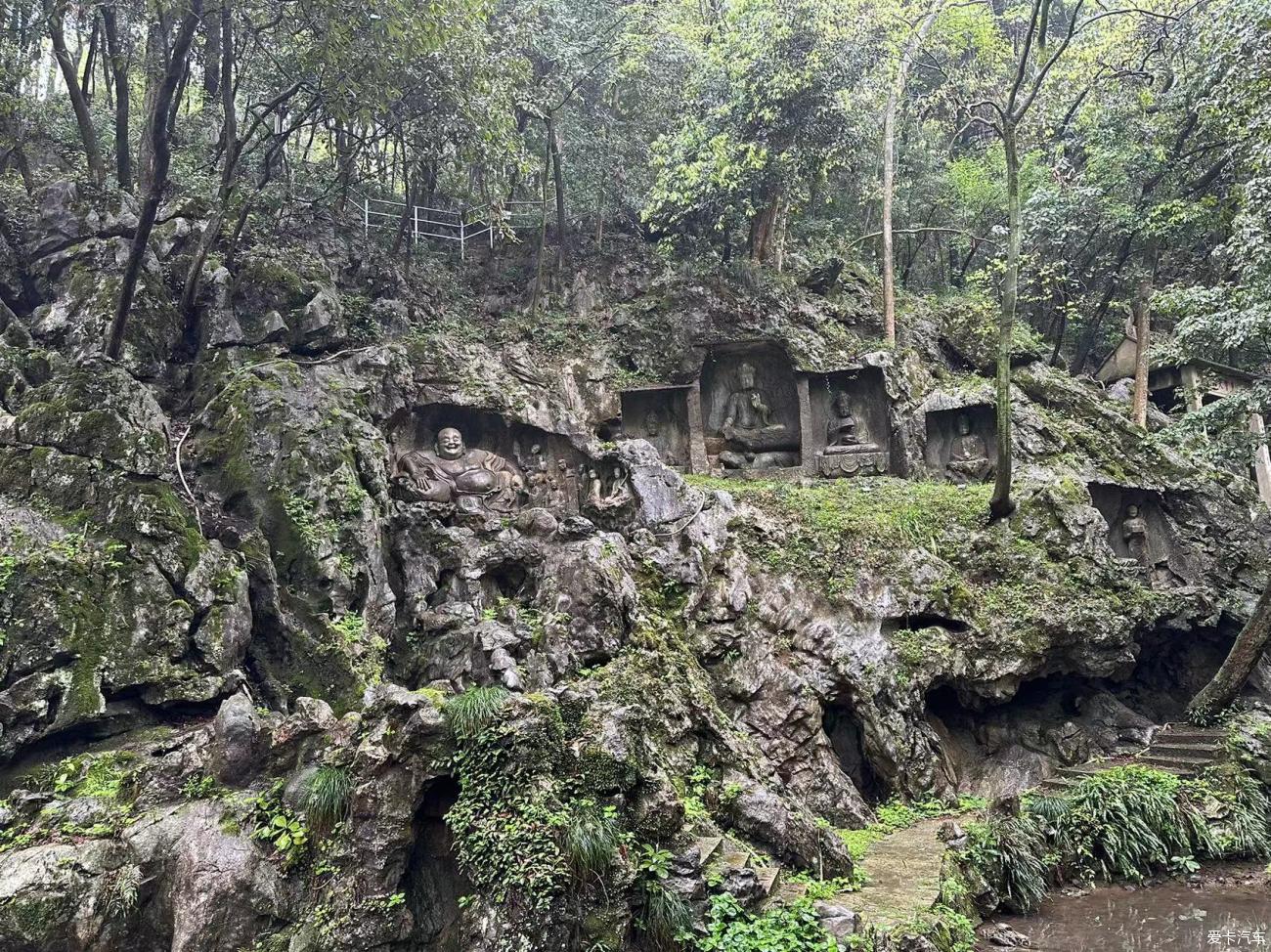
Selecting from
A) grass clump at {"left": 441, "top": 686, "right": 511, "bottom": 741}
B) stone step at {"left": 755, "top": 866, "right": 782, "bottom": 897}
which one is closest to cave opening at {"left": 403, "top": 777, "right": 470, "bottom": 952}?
grass clump at {"left": 441, "top": 686, "right": 511, "bottom": 741}

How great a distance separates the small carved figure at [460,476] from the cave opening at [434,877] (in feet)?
21.5

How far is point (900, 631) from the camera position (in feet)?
40.8

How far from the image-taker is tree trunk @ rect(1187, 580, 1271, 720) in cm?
1244

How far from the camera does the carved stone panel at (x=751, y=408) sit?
1802 centimetres

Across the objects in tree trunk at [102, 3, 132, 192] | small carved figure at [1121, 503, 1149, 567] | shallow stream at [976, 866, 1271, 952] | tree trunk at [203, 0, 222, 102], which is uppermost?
tree trunk at [203, 0, 222, 102]

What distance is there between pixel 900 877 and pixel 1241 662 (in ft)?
25.8

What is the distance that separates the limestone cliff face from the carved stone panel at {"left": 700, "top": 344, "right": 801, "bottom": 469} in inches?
28.7

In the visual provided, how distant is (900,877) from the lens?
28.0 feet

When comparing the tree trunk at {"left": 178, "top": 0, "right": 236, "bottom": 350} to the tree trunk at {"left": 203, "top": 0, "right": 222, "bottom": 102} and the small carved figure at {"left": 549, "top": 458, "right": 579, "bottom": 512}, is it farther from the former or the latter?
the small carved figure at {"left": 549, "top": 458, "right": 579, "bottom": 512}

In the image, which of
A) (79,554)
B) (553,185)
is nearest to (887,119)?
(553,185)

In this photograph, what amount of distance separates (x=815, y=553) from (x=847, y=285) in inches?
365

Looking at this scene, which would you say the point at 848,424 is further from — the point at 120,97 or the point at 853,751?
the point at 120,97

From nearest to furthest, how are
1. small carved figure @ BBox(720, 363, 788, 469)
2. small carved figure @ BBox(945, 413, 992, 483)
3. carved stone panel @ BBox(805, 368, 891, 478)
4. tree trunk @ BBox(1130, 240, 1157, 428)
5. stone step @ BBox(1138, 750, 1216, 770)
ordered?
stone step @ BBox(1138, 750, 1216, 770), small carved figure @ BBox(945, 413, 992, 483), tree trunk @ BBox(1130, 240, 1157, 428), carved stone panel @ BBox(805, 368, 891, 478), small carved figure @ BBox(720, 363, 788, 469)

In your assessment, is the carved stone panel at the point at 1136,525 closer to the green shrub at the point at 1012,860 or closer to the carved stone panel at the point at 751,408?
the carved stone panel at the point at 751,408
